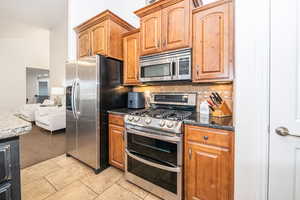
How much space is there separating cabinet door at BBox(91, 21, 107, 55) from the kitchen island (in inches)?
68.8

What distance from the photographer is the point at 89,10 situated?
3.03m

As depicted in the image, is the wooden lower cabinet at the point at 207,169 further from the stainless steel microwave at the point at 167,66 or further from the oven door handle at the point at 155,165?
the stainless steel microwave at the point at 167,66

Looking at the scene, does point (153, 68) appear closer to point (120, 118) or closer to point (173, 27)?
point (173, 27)

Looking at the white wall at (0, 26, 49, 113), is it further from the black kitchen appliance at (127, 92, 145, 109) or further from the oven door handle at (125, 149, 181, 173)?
the oven door handle at (125, 149, 181, 173)

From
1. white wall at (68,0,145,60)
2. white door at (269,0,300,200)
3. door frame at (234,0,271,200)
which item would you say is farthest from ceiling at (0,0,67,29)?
white door at (269,0,300,200)

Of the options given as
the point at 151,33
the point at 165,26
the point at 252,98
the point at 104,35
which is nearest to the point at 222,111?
the point at 252,98

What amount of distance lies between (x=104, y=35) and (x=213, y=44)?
1622 mm

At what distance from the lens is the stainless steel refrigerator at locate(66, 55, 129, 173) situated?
205 cm

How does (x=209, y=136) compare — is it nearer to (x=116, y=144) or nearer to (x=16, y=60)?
(x=116, y=144)

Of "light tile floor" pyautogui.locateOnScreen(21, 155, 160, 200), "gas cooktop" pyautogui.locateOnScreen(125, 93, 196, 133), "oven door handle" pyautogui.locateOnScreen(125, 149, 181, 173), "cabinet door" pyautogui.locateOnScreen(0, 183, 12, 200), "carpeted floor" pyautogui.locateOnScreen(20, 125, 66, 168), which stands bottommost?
"light tile floor" pyautogui.locateOnScreen(21, 155, 160, 200)

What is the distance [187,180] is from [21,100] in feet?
28.7

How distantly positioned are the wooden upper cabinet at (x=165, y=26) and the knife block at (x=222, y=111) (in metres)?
0.83

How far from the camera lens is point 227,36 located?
1.52 metres

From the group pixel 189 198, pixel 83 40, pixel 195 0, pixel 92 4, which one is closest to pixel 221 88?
pixel 195 0
